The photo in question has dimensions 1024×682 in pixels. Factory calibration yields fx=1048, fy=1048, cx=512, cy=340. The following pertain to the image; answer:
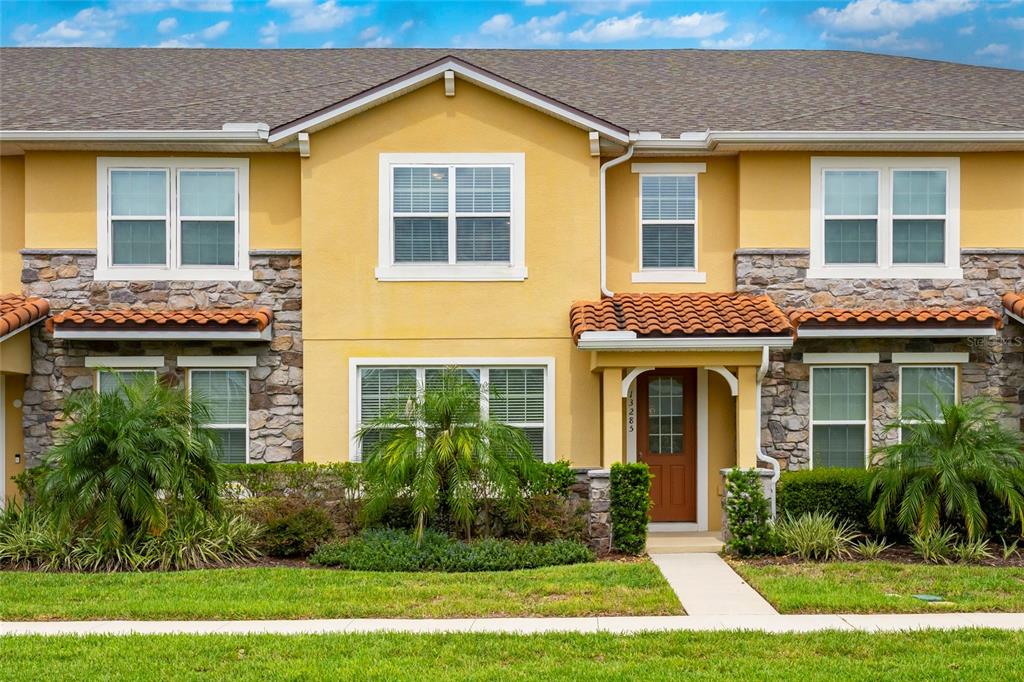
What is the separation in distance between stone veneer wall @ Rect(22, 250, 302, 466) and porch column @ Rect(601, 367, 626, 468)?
434 cm

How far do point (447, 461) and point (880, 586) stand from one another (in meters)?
5.09

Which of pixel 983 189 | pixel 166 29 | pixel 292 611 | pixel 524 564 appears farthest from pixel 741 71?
pixel 166 29

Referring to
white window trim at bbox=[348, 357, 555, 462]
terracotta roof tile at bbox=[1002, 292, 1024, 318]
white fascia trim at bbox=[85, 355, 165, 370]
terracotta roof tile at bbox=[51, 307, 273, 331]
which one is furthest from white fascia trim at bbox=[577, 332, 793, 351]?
white fascia trim at bbox=[85, 355, 165, 370]

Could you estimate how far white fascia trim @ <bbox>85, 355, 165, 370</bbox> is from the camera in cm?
1480

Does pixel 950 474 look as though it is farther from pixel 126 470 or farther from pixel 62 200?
pixel 62 200

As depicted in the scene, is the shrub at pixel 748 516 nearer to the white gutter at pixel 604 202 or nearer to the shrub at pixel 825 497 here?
the shrub at pixel 825 497

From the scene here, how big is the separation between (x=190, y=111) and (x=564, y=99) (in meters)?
5.87

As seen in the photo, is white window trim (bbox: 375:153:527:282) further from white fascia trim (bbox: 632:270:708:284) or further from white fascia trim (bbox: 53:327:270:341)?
white fascia trim (bbox: 53:327:270:341)

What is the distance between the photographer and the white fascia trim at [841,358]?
14914mm

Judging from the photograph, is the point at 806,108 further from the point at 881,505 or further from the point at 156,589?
the point at 156,589

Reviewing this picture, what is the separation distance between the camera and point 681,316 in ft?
46.1

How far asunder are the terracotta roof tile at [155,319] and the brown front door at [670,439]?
5688mm

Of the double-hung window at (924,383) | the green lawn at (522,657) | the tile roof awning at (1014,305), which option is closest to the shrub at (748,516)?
the double-hung window at (924,383)

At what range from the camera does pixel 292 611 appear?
9797 mm
